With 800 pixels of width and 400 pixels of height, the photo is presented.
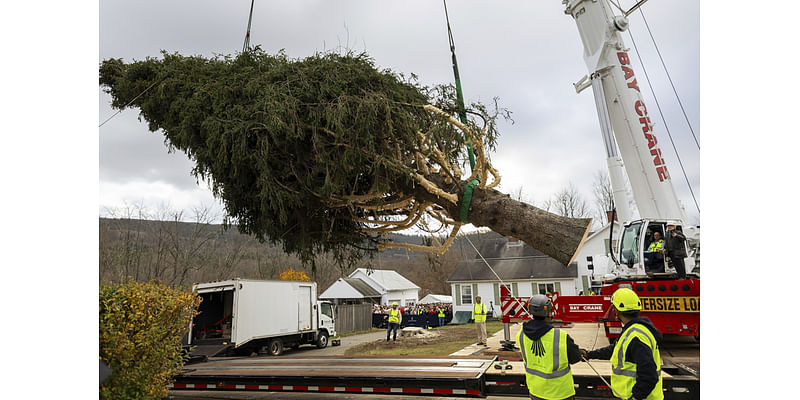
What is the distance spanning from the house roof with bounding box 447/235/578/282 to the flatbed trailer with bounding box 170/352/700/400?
22.2 m

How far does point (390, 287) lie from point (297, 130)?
3742 centimetres

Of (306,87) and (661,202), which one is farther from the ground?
(306,87)

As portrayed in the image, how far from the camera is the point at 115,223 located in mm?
25469

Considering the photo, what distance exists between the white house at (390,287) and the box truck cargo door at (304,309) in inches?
890

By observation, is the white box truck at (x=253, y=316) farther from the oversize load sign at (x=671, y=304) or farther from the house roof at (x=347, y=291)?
the house roof at (x=347, y=291)

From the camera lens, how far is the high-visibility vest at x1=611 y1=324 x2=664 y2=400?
3613 mm

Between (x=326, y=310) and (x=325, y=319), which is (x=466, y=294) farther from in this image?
(x=325, y=319)

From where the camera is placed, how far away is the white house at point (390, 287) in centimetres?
4222

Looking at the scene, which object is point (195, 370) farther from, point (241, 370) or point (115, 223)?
point (115, 223)

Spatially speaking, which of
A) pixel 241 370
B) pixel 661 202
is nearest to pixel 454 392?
pixel 241 370

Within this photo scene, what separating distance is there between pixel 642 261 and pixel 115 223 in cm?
2654

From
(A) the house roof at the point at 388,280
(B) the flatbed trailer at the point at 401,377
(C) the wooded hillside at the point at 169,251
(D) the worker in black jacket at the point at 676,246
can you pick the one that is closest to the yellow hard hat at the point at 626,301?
(B) the flatbed trailer at the point at 401,377

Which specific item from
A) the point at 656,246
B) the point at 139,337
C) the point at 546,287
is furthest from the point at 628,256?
the point at 546,287

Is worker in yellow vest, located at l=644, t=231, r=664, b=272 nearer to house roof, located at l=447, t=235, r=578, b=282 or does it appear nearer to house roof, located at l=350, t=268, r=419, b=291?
house roof, located at l=447, t=235, r=578, b=282
